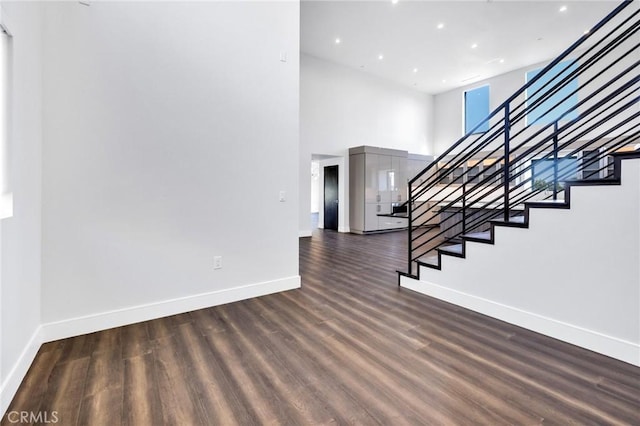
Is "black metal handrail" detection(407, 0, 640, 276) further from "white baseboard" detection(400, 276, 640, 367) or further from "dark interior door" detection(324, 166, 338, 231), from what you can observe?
"dark interior door" detection(324, 166, 338, 231)

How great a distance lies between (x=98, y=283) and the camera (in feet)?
8.00

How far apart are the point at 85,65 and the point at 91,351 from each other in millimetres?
2236

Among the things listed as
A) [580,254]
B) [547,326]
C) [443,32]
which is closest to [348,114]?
[443,32]

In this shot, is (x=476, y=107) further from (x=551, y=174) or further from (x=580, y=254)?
(x=580, y=254)

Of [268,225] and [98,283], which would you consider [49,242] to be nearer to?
[98,283]

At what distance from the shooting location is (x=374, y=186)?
27.3 feet

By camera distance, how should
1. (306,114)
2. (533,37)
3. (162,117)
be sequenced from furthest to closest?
(306,114)
(533,37)
(162,117)

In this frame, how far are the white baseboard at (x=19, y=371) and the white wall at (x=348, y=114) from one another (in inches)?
232

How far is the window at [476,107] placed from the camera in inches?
380

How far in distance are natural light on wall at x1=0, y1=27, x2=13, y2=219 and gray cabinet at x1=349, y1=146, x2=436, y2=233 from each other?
7.11 metres

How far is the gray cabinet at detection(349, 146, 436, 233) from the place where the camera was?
8.16 m

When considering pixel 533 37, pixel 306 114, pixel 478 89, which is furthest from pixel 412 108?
pixel 306 114

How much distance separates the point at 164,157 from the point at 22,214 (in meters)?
1.09

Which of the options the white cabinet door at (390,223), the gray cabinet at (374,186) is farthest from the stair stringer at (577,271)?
the white cabinet door at (390,223)
